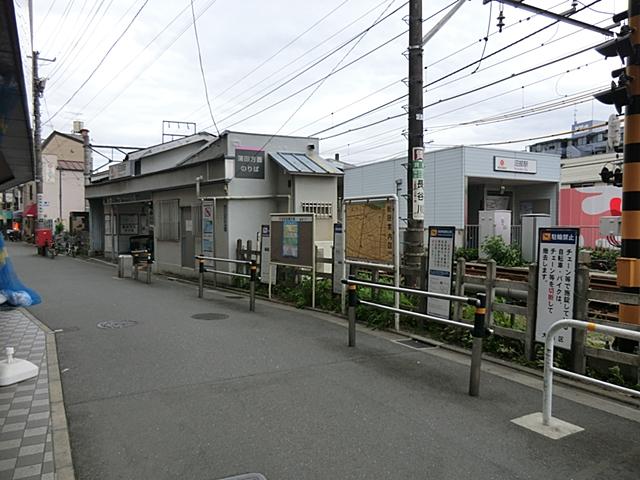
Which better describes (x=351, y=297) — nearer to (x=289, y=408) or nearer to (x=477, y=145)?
(x=289, y=408)

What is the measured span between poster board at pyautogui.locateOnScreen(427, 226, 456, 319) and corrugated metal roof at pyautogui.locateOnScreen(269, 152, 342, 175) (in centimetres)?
675

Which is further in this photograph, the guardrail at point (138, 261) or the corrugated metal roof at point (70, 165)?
the corrugated metal roof at point (70, 165)

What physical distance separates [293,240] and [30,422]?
7072 millimetres

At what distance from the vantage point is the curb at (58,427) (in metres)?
3.66

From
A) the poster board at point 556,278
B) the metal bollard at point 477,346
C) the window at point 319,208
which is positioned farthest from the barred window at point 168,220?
the metal bollard at point 477,346

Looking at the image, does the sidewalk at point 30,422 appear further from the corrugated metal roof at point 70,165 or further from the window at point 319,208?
the corrugated metal roof at point 70,165

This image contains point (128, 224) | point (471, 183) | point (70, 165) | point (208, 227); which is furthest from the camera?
point (70, 165)

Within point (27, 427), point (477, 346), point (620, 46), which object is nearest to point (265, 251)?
point (477, 346)

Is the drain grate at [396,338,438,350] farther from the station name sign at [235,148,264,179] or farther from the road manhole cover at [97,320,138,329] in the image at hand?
the station name sign at [235,148,264,179]

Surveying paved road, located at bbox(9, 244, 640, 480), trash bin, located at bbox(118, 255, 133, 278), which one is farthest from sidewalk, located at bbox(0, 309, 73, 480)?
trash bin, located at bbox(118, 255, 133, 278)

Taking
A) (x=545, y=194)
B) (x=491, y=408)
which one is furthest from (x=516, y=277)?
(x=545, y=194)

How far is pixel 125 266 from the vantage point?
58.4 ft

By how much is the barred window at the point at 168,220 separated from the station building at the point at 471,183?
31.0 feet

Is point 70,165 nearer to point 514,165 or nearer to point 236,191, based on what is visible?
point 236,191
